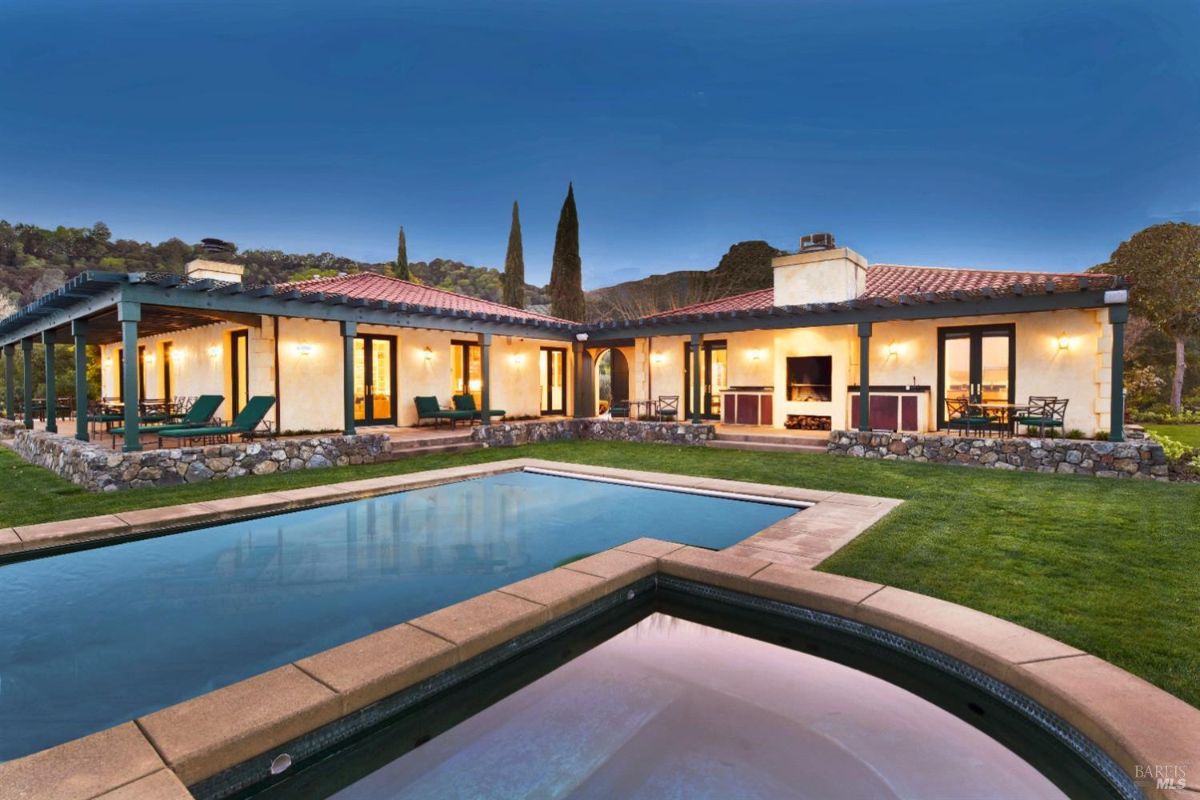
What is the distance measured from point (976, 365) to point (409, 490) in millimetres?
11880

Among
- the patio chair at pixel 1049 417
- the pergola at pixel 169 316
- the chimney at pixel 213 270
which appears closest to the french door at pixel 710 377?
the pergola at pixel 169 316

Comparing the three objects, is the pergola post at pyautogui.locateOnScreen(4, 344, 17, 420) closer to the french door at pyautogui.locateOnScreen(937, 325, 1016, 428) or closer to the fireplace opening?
the fireplace opening

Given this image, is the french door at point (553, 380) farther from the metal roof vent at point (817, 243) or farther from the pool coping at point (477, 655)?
the pool coping at point (477, 655)

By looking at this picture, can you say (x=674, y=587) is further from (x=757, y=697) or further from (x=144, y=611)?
(x=144, y=611)

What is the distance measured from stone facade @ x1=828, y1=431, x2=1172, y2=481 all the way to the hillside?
73.1 ft

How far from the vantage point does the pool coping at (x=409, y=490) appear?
208 inches

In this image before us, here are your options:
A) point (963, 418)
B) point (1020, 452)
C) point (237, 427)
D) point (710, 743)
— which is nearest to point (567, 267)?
point (237, 427)

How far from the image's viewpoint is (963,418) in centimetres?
1082

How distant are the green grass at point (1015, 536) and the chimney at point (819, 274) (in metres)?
4.86

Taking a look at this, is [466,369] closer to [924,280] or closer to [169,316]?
[169,316]

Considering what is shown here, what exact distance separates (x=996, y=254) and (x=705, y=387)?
2863 centimetres

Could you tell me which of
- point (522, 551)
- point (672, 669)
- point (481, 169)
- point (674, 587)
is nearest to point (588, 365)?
point (522, 551)

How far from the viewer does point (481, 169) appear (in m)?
31.0

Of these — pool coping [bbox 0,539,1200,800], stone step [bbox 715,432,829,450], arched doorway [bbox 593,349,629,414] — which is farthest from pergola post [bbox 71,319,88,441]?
arched doorway [bbox 593,349,629,414]
